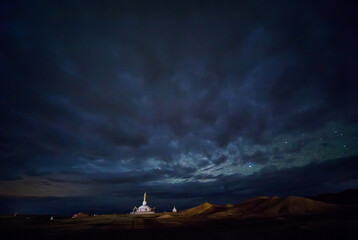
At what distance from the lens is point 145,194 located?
402ft

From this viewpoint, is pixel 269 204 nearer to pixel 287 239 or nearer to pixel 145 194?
pixel 287 239

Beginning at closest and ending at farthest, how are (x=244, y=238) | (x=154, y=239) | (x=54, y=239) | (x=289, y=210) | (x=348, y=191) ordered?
(x=244, y=238)
(x=154, y=239)
(x=54, y=239)
(x=289, y=210)
(x=348, y=191)

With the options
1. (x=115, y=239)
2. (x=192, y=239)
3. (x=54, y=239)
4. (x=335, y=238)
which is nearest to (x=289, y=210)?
(x=335, y=238)

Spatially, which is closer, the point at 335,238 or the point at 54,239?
the point at 335,238

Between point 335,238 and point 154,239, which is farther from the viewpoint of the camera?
point 154,239

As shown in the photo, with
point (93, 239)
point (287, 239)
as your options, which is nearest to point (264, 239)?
point (287, 239)

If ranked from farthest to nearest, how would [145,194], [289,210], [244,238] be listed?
[145,194] < [289,210] < [244,238]

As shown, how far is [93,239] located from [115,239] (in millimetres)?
2981

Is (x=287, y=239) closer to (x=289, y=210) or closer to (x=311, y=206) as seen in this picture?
(x=289, y=210)

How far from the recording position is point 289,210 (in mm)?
57000

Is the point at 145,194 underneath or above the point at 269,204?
above

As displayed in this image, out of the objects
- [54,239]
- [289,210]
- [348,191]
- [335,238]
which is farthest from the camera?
[348,191]

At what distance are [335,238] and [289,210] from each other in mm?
47900

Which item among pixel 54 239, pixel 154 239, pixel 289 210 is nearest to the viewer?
pixel 154 239
